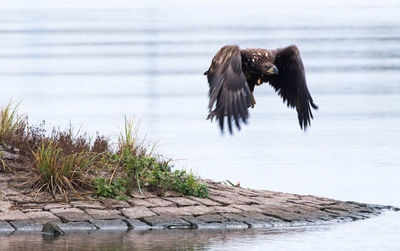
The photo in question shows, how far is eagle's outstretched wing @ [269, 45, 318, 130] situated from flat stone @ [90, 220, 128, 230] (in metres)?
3.22

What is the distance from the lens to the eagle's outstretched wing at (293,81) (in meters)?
12.3

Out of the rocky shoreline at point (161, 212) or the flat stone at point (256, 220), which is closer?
the rocky shoreline at point (161, 212)

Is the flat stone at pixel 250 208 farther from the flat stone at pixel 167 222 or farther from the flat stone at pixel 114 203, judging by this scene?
the flat stone at pixel 114 203

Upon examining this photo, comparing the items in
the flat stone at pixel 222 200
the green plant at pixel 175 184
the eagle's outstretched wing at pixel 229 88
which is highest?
the eagle's outstretched wing at pixel 229 88

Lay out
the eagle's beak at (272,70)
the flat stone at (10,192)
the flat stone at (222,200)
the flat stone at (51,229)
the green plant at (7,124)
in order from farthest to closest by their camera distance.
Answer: the green plant at (7,124)
the eagle's beak at (272,70)
the flat stone at (222,200)
the flat stone at (10,192)
the flat stone at (51,229)

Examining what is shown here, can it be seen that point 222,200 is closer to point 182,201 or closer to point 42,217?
point 182,201

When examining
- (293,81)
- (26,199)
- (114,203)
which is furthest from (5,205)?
(293,81)

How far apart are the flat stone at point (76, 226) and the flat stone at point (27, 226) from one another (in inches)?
7.8

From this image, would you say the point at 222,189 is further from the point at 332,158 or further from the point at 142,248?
the point at 332,158

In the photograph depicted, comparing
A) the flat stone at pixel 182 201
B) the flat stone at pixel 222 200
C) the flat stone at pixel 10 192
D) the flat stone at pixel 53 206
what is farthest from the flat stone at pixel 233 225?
the flat stone at pixel 10 192

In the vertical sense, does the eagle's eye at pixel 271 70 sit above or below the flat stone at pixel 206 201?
above

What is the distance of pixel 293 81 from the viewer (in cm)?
1251

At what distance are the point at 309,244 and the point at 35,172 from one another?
3.16m

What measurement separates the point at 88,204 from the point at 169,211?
0.83 m
